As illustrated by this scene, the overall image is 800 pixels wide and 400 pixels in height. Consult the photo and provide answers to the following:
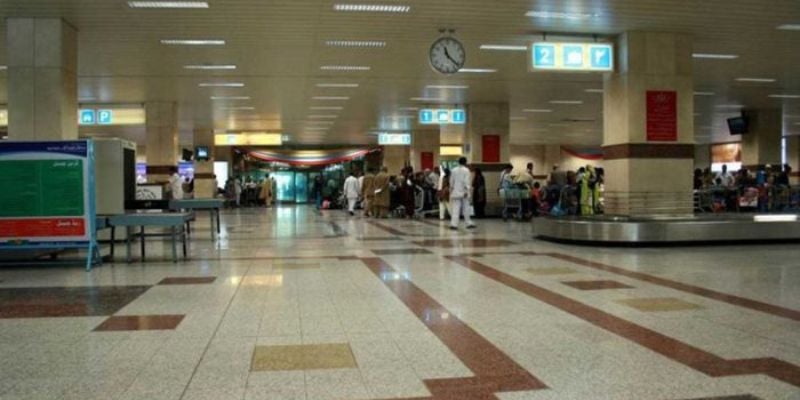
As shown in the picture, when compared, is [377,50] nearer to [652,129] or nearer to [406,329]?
[652,129]

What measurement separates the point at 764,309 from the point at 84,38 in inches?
497

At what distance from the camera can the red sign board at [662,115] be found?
13.4 meters

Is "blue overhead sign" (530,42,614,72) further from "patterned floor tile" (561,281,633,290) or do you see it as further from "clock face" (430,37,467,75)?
"patterned floor tile" (561,281,633,290)

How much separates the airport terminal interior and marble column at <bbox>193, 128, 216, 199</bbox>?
5.53 meters

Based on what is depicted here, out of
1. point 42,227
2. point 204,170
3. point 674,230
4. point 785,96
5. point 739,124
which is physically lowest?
point 674,230

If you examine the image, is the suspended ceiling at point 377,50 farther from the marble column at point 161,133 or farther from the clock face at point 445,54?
the marble column at point 161,133

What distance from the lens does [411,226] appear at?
1825 centimetres

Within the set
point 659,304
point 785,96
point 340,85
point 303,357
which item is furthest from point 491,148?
point 303,357

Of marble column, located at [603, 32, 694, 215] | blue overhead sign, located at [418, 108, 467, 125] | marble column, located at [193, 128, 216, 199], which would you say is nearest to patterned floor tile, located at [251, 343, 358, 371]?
marble column, located at [603, 32, 694, 215]

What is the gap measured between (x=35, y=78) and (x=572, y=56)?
32.2ft

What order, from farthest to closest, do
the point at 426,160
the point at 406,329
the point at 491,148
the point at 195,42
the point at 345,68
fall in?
the point at 426,160
the point at 491,148
the point at 345,68
the point at 195,42
the point at 406,329

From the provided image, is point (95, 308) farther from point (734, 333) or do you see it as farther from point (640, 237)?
point (640, 237)

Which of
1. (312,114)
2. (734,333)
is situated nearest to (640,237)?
(734,333)

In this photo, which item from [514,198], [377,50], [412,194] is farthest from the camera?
[412,194]
